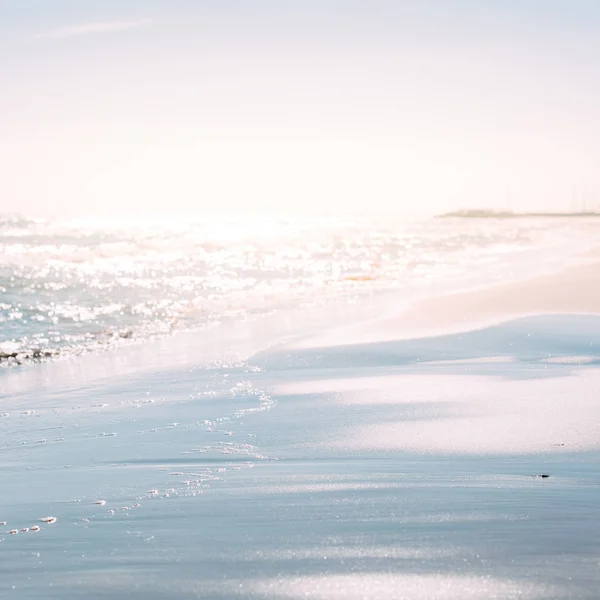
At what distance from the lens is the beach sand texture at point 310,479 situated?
369 cm

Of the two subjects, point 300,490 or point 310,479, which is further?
point 310,479

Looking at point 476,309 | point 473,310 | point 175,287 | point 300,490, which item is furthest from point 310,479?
point 175,287

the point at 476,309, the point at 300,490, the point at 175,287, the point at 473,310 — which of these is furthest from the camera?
the point at 175,287

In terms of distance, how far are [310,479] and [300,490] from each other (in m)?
0.28

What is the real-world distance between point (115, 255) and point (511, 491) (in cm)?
5404

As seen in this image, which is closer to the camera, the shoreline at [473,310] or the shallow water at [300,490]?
the shallow water at [300,490]

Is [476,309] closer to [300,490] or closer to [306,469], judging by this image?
[306,469]

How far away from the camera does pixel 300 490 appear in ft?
16.5

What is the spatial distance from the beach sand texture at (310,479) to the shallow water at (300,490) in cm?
1

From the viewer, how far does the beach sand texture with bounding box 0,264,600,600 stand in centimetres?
369

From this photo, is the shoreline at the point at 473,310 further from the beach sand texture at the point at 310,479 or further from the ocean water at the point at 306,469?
the beach sand texture at the point at 310,479

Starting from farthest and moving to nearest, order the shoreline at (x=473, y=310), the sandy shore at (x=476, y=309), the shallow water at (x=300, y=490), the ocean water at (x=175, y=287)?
1. the ocean water at (x=175, y=287)
2. the sandy shore at (x=476, y=309)
3. the shoreline at (x=473, y=310)
4. the shallow water at (x=300, y=490)

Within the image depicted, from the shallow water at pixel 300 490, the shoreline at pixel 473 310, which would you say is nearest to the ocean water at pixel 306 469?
the shallow water at pixel 300 490

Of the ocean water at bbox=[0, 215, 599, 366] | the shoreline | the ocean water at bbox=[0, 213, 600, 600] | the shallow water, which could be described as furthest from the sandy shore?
the shallow water
